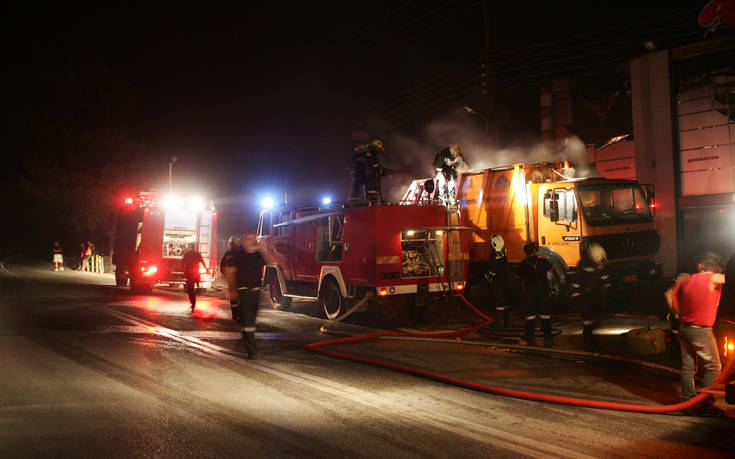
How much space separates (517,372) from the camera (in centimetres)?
768

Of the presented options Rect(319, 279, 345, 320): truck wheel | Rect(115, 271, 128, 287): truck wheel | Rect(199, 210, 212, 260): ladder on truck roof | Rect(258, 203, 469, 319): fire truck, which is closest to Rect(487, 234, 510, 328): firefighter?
Rect(258, 203, 469, 319): fire truck

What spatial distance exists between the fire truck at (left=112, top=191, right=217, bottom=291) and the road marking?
1010cm

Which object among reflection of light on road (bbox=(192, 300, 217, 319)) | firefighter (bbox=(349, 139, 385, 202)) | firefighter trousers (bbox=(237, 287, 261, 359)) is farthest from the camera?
firefighter (bbox=(349, 139, 385, 202))

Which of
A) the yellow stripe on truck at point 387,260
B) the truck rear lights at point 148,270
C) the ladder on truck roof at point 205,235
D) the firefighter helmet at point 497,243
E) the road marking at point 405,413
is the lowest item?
the road marking at point 405,413

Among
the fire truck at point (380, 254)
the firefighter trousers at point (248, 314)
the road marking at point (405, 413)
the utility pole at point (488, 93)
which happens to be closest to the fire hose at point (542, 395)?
the road marking at point (405, 413)

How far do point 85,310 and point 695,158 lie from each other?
61.3ft

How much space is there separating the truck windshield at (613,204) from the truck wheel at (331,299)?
5.64 metres

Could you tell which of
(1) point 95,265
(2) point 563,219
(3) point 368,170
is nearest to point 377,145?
(3) point 368,170

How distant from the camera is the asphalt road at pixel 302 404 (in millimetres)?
4750

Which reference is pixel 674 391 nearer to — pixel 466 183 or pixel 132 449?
pixel 132 449

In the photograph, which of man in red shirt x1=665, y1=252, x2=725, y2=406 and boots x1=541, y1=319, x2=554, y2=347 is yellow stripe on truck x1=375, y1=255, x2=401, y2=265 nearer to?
boots x1=541, y1=319, x2=554, y2=347

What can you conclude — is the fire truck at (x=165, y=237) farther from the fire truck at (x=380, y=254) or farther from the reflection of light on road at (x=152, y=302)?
the fire truck at (x=380, y=254)

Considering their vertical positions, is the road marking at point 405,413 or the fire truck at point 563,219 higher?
the fire truck at point 563,219

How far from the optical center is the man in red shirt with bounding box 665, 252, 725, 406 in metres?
5.67
